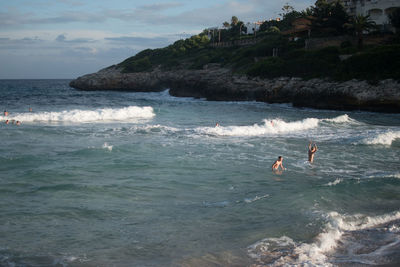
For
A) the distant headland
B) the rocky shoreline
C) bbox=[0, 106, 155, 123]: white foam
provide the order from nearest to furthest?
bbox=[0, 106, 155, 123]: white foam, the rocky shoreline, the distant headland

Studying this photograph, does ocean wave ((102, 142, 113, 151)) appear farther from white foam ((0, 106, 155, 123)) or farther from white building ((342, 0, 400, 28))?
white building ((342, 0, 400, 28))

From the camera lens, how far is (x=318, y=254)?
718cm

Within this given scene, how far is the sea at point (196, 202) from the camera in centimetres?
736

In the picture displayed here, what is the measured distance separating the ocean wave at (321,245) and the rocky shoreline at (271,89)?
29.4 metres

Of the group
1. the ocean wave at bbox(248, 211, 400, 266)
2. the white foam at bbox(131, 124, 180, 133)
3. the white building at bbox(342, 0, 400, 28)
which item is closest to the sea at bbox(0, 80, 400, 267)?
the ocean wave at bbox(248, 211, 400, 266)

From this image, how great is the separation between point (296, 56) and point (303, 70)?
5472 millimetres

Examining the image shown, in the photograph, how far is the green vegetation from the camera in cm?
4056

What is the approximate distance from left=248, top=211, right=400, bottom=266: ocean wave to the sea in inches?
0.9

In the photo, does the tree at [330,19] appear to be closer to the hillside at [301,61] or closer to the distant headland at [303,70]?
the distant headland at [303,70]

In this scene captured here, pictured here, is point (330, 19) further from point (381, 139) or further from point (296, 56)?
point (381, 139)

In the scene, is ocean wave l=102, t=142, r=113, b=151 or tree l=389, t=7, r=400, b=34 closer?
ocean wave l=102, t=142, r=113, b=151

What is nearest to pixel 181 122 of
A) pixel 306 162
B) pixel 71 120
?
pixel 71 120

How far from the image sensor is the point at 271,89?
153 ft

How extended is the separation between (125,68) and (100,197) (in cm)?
7885
